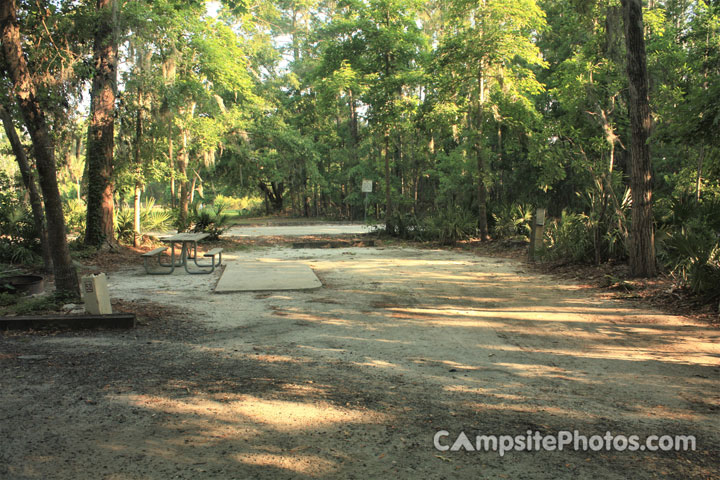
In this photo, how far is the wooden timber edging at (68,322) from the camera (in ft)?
19.0

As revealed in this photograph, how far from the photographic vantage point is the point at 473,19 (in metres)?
16.6

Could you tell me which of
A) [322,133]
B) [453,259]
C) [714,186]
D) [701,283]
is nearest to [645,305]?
[701,283]

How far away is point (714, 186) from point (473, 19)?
356 inches

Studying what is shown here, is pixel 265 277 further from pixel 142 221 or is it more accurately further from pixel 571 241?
pixel 142 221

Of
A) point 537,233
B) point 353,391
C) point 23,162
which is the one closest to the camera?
point 353,391

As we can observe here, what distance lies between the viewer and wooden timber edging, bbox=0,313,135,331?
5781 mm

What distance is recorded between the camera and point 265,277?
393 inches

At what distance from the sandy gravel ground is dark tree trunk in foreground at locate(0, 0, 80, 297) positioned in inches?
37.7

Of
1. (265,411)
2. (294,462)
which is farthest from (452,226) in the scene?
(294,462)

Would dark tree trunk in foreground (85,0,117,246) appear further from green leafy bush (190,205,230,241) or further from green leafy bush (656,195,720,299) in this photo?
green leafy bush (656,195,720,299)

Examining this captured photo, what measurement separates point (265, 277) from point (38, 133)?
4.59m

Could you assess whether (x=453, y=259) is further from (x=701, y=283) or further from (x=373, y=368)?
(x=373, y=368)

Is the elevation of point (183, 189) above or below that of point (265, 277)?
above

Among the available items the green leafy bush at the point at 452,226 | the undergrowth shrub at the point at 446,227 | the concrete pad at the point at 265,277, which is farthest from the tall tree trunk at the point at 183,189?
the green leafy bush at the point at 452,226
